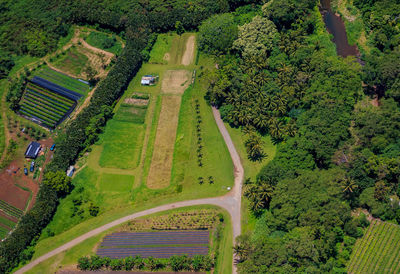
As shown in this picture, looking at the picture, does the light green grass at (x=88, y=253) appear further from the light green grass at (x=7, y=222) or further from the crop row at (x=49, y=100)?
the crop row at (x=49, y=100)

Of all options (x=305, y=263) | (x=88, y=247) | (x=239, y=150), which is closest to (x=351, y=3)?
(x=239, y=150)

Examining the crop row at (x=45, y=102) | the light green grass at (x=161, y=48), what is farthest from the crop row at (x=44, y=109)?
the light green grass at (x=161, y=48)

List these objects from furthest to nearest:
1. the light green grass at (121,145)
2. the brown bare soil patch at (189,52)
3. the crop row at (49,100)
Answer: the brown bare soil patch at (189,52) → the crop row at (49,100) → the light green grass at (121,145)

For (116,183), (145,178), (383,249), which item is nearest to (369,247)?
(383,249)

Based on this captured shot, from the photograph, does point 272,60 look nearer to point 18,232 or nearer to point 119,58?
point 119,58

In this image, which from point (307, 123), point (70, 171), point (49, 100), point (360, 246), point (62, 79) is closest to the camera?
point (360, 246)

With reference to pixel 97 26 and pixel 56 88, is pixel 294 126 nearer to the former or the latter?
pixel 56 88

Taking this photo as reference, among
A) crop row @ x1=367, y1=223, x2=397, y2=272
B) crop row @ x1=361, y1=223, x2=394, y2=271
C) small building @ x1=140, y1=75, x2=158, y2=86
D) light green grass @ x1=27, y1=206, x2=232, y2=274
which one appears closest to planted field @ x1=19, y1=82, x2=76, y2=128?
small building @ x1=140, y1=75, x2=158, y2=86

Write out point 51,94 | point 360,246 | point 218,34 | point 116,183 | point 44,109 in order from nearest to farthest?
point 360,246 < point 116,183 < point 44,109 < point 218,34 < point 51,94
